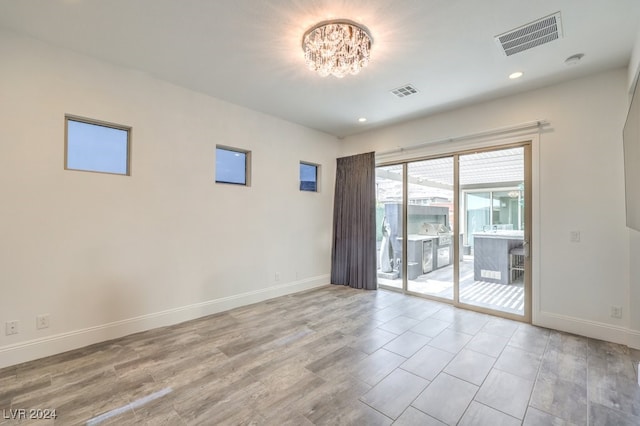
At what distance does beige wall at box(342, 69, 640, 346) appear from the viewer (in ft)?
9.43

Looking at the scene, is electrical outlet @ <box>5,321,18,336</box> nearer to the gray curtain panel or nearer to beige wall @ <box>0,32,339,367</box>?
beige wall @ <box>0,32,339,367</box>

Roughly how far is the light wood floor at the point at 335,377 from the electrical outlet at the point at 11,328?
29 centimetres

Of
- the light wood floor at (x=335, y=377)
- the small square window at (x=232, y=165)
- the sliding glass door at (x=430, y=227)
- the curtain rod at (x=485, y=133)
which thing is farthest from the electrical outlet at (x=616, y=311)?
the small square window at (x=232, y=165)

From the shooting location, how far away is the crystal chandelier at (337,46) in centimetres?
226

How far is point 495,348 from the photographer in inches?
108

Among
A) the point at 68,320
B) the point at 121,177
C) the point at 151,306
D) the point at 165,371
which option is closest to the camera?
the point at 165,371

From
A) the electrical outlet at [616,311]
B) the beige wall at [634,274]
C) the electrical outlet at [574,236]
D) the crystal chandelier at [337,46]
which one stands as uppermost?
the crystal chandelier at [337,46]

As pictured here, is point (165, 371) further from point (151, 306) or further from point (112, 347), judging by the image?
point (151, 306)

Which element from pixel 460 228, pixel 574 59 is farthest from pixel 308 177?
pixel 574 59

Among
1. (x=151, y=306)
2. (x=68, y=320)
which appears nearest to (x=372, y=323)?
(x=151, y=306)

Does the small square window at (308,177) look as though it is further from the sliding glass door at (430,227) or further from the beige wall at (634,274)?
the beige wall at (634,274)

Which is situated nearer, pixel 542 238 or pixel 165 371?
pixel 165 371

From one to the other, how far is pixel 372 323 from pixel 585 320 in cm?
231

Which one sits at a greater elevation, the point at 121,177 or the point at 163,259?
the point at 121,177
